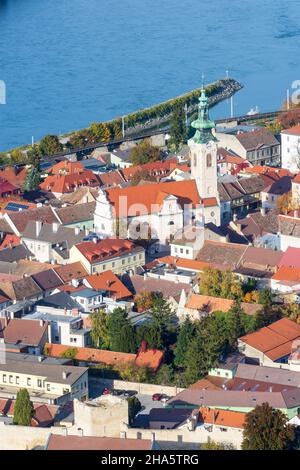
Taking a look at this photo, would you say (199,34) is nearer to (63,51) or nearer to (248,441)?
(63,51)

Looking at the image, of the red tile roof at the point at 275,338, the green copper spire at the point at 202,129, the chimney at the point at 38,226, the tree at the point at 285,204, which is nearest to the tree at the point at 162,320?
the red tile roof at the point at 275,338

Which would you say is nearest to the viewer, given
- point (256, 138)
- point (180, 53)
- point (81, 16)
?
point (256, 138)

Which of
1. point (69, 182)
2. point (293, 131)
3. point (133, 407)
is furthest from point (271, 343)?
point (293, 131)

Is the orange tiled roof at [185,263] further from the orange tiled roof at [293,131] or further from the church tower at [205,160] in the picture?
the orange tiled roof at [293,131]

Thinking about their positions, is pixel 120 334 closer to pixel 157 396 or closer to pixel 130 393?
pixel 130 393

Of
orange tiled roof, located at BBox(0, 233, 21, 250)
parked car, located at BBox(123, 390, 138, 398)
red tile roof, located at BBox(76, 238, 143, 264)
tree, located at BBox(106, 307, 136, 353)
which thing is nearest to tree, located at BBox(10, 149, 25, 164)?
orange tiled roof, located at BBox(0, 233, 21, 250)

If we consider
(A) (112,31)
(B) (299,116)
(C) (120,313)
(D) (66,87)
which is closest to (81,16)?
(A) (112,31)
